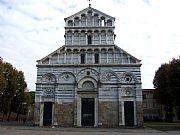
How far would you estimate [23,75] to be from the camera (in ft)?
188

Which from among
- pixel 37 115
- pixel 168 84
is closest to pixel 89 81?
pixel 37 115

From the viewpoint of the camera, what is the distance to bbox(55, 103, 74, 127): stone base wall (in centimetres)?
4050

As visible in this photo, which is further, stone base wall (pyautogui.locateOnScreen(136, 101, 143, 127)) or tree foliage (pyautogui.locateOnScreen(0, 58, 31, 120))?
tree foliage (pyautogui.locateOnScreen(0, 58, 31, 120))

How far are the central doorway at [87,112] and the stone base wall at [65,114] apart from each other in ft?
5.46

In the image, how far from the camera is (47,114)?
135ft

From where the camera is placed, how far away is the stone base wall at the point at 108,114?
131 feet

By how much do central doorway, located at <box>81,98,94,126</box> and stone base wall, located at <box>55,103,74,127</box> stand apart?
65.5 inches

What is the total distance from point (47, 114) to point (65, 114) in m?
2.73

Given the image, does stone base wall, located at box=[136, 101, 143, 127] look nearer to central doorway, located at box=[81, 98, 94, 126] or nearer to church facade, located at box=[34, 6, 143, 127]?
church facade, located at box=[34, 6, 143, 127]

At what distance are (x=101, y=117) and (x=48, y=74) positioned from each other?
10.4 metres

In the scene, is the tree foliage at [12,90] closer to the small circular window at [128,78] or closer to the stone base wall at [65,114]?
the stone base wall at [65,114]

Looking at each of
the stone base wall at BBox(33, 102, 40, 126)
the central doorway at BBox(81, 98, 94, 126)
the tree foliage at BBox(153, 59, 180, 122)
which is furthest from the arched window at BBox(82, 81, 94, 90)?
the tree foliage at BBox(153, 59, 180, 122)

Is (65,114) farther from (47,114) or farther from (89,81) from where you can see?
(89,81)

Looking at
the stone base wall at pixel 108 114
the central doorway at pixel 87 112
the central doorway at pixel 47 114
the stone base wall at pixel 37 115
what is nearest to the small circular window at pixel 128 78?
the stone base wall at pixel 108 114
